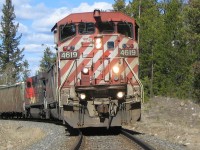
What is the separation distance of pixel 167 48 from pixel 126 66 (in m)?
31.0

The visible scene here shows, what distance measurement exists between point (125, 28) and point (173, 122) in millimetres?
7369

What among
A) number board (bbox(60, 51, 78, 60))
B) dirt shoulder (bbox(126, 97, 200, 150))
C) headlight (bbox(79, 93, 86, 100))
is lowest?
dirt shoulder (bbox(126, 97, 200, 150))

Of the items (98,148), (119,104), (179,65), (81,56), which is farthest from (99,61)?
(179,65)

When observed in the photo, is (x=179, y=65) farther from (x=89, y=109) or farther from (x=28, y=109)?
(x=89, y=109)

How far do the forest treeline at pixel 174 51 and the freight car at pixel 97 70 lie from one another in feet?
84.1

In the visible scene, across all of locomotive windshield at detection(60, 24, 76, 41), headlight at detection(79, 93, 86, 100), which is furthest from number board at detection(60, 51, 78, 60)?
headlight at detection(79, 93, 86, 100)

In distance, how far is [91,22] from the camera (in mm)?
14664

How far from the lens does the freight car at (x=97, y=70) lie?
13.9 meters

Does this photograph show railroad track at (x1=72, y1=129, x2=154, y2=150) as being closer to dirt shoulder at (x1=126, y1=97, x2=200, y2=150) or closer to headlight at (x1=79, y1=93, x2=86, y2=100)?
headlight at (x1=79, y1=93, x2=86, y2=100)

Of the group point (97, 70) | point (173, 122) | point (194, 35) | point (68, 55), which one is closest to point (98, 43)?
point (97, 70)

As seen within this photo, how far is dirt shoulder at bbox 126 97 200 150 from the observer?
1420 cm

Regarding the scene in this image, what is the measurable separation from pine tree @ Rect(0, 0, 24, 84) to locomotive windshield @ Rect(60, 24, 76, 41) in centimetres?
8062

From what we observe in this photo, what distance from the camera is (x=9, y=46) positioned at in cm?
9656

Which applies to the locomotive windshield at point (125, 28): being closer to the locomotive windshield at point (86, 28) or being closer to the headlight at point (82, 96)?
the locomotive windshield at point (86, 28)
